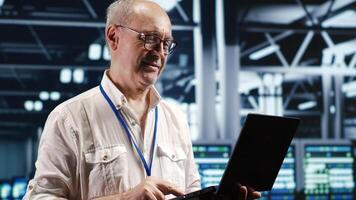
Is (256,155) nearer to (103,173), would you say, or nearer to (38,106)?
(103,173)

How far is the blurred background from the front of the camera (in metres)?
4.34

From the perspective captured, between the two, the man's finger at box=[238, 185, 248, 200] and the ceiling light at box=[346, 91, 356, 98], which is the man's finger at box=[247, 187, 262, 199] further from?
the ceiling light at box=[346, 91, 356, 98]

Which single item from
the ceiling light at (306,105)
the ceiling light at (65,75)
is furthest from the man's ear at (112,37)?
the ceiling light at (306,105)

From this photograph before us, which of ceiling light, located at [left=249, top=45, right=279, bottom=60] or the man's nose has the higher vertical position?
ceiling light, located at [left=249, top=45, right=279, bottom=60]

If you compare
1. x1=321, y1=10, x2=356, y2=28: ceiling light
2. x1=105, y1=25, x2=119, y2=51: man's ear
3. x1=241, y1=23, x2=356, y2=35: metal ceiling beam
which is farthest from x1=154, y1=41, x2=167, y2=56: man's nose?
x1=321, y1=10, x2=356, y2=28: ceiling light

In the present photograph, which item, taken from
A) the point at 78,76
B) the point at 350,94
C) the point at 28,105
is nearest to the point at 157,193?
the point at 78,76

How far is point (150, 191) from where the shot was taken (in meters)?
1.22

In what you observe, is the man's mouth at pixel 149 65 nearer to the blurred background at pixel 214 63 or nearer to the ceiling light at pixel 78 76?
the blurred background at pixel 214 63

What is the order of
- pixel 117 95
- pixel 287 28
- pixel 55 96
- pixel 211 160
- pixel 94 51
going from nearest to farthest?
pixel 117 95
pixel 211 160
pixel 287 28
pixel 94 51
pixel 55 96

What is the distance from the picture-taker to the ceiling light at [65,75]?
7941 mm

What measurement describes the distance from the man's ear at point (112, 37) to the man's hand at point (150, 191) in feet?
1.18

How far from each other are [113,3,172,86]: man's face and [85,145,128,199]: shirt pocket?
0.19m

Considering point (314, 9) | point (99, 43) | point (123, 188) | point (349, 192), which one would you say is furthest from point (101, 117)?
point (99, 43)

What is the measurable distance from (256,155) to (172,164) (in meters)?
0.21
